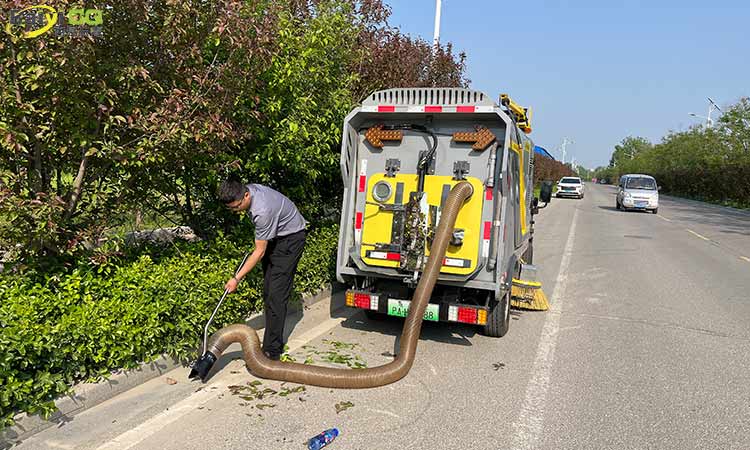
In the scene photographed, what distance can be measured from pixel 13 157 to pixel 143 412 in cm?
231

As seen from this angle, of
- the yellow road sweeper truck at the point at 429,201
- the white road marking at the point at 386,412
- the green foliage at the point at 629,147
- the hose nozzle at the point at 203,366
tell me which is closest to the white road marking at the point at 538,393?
the yellow road sweeper truck at the point at 429,201

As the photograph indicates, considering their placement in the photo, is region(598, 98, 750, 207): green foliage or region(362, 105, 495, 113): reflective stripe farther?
region(598, 98, 750, 207): green foliage

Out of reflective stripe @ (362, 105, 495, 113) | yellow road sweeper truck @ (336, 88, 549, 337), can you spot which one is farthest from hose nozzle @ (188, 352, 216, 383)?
reflective stripe @ (362, 105, 495, 113)

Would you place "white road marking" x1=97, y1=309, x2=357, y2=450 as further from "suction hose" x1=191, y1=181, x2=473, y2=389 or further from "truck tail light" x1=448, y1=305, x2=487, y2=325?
"truck tail light" x1=448, y1=305, x2=487, y2=325

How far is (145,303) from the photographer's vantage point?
14.4 ft

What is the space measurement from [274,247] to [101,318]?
149 centimetres

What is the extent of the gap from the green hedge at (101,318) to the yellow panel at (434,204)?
4.12 ft

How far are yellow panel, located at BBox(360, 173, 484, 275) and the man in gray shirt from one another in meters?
0.89

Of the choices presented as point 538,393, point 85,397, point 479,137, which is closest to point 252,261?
point 85,397

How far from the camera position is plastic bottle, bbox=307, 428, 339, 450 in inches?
137

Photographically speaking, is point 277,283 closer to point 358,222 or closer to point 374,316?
point 358,222

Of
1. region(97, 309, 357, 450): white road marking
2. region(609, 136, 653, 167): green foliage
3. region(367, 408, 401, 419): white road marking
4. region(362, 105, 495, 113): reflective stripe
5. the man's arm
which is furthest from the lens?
region(609, 136, 653, 167): green foliage

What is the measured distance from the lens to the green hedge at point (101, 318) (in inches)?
134

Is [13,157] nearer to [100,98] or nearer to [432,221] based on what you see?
[100,98]
